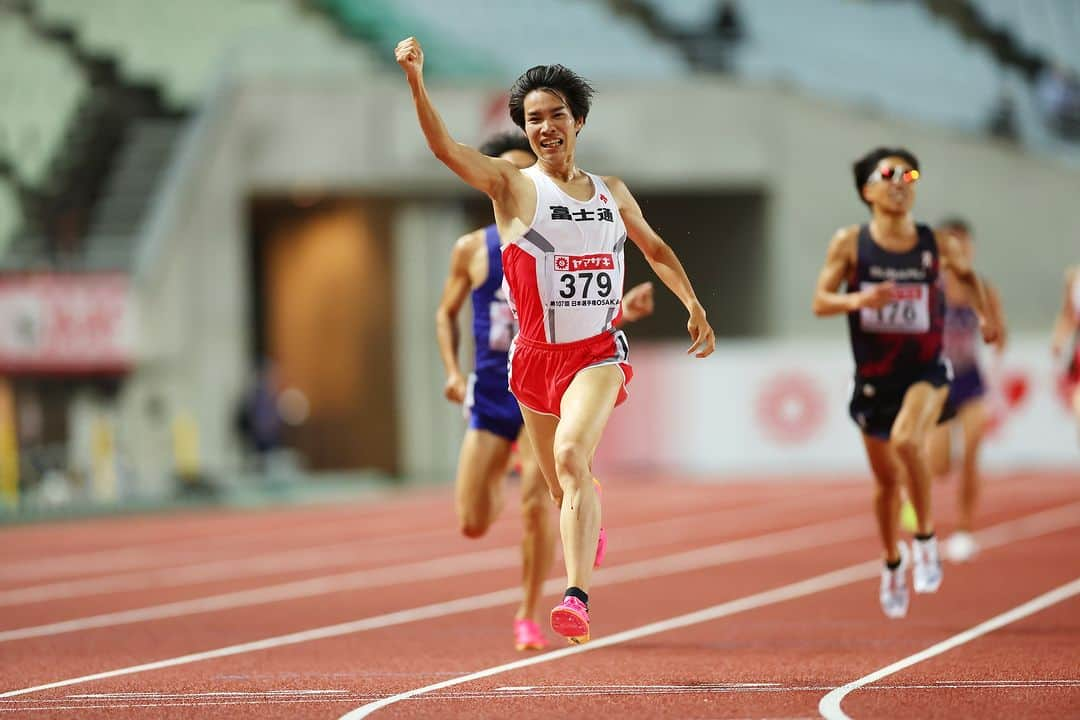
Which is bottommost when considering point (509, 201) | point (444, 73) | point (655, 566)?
point (655, 566)

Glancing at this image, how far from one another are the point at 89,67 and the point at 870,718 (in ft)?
73.1

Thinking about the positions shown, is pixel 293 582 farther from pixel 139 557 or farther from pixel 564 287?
pixel 564 287

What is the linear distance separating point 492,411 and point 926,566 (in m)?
2.23

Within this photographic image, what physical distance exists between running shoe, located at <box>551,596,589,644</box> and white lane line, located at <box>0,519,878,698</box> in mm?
2099

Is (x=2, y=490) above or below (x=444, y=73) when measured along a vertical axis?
below

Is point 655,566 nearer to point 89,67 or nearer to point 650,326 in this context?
point 89,67

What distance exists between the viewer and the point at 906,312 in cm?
934

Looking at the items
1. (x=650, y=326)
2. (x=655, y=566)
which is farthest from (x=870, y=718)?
(x=650, y=326)

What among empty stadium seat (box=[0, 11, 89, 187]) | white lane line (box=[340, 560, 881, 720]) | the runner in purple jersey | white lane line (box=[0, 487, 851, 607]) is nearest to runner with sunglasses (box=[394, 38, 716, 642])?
white lane line (box=[340, 560, 881, 720])

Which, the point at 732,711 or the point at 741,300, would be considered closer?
the point at 732,711

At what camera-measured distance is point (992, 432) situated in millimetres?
25469

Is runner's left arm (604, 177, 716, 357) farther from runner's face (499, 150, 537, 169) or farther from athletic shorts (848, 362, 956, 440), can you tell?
athletic shorts (848, 362, 956, 440)

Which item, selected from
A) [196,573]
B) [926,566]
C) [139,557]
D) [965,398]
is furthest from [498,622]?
[139,557]

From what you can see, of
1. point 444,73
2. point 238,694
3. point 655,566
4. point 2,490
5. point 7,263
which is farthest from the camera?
point 444,73
